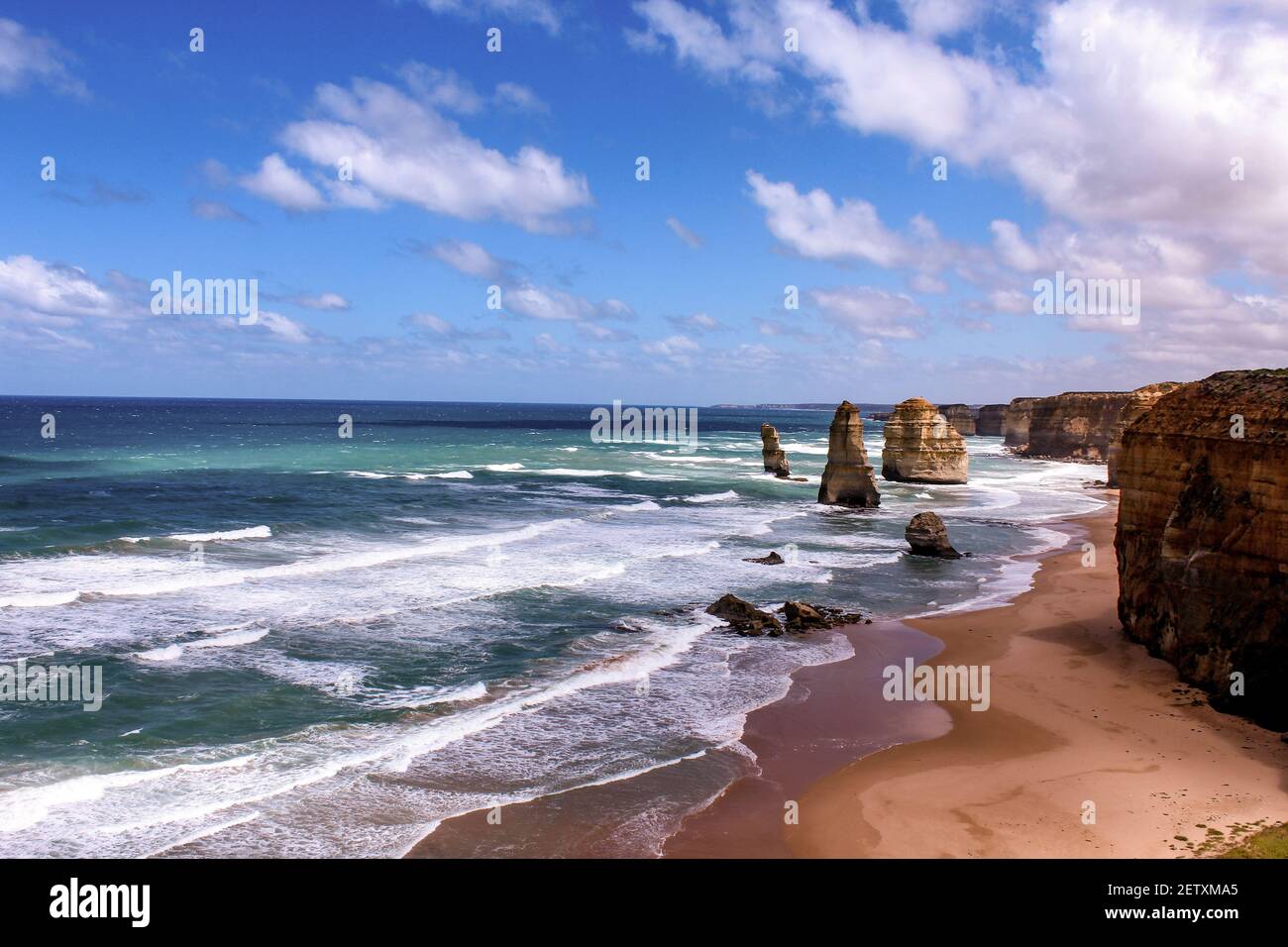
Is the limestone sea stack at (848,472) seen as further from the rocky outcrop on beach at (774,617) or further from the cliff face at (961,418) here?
the cliff face at (961,418)

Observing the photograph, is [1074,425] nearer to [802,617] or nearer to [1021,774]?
[802,617]

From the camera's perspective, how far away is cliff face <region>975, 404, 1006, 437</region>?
154 metres

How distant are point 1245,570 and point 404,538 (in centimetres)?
3016

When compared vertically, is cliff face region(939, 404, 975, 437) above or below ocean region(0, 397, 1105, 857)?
above

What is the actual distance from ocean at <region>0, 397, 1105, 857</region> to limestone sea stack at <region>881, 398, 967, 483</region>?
1166 cm

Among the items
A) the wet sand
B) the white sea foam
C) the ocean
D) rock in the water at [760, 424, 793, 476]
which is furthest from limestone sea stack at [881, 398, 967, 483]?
the white sea foam

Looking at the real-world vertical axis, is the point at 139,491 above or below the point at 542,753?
above

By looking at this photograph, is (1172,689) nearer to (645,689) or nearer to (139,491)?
(645,689)

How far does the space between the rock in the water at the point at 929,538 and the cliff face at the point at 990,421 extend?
129 meters

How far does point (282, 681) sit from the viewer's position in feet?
61.3

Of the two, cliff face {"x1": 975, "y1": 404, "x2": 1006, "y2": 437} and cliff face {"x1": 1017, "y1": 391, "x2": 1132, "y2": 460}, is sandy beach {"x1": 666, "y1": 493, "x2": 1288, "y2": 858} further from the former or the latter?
cliff face {"x1": 975, "y1": 404, "x2": 1006, "y2": 437}
